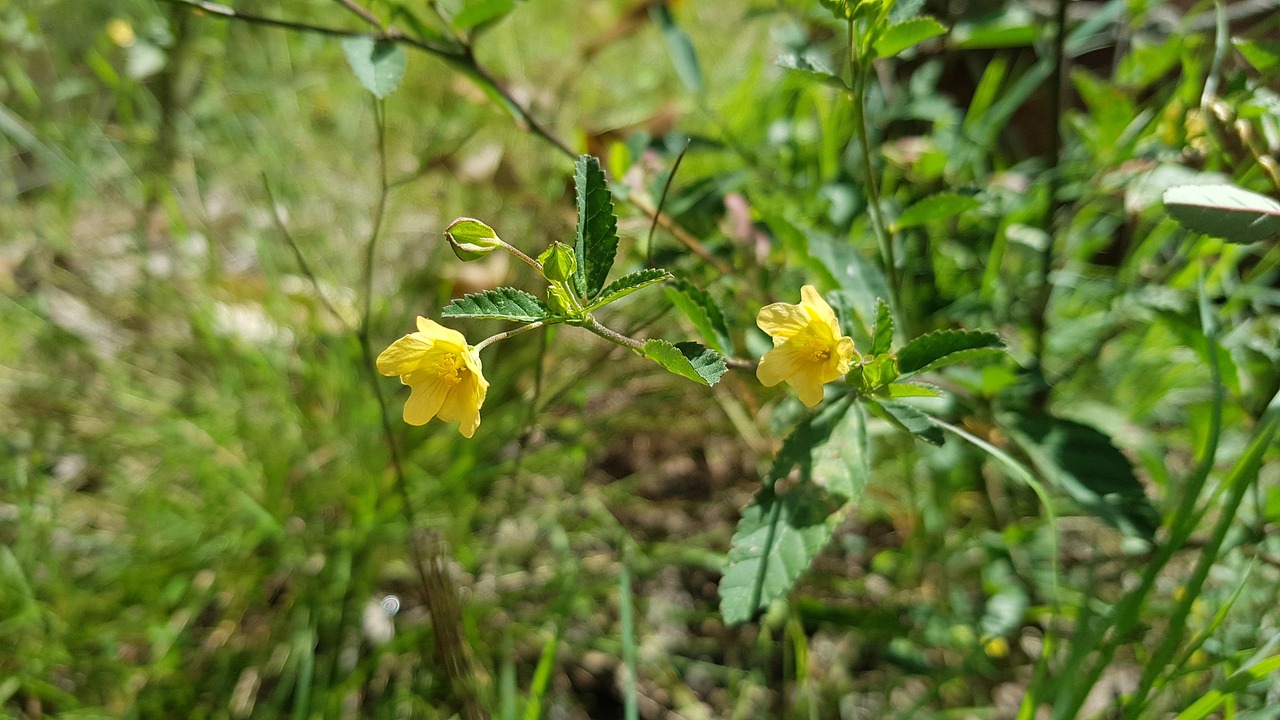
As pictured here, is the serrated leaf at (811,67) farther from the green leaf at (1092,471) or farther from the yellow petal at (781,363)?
the green leaf at (1092,471)

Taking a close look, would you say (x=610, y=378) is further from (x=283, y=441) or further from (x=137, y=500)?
(x=137, y=500)

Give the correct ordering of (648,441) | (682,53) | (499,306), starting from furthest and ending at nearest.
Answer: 1. (648,441)
2. (682,53)
3. (499,306)

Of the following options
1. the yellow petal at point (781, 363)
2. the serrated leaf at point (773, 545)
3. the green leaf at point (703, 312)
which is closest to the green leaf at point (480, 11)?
the green leaf at point (703, 312)

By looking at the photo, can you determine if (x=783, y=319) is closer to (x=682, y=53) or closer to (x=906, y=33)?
(x=906, y=33)

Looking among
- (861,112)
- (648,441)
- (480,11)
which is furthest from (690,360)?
(648,441)

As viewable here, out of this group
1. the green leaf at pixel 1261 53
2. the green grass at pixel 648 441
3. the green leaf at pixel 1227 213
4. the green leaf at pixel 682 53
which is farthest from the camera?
the green leaf at pixel 682 53

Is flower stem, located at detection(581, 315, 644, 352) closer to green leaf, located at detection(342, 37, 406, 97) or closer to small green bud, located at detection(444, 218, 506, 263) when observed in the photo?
small green bud, located at detection(444, 218, 506, 263)

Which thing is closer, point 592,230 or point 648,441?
point 592,230
